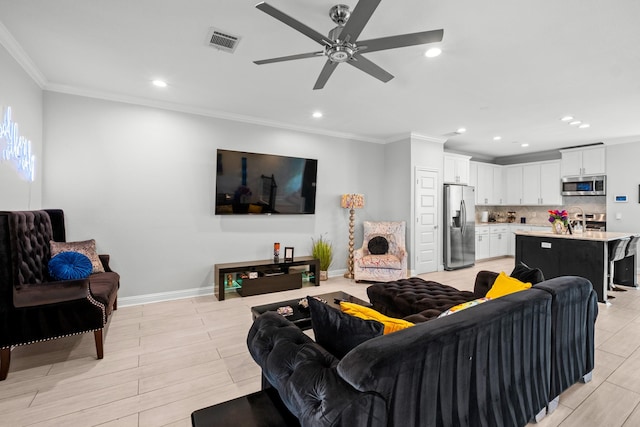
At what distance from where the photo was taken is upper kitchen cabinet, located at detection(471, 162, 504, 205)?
7383 mm

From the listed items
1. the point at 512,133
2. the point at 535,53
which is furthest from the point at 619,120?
the point at 535,53

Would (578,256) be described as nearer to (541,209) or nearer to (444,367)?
(541,209)

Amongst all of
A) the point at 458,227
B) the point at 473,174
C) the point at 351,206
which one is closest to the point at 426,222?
the point at 458,227

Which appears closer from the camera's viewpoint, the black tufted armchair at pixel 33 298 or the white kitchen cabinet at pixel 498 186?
the black tufted armchair at pixel 33 298

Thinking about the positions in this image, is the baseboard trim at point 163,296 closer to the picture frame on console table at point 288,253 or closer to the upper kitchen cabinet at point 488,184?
the picture frame on console table at point 288,253

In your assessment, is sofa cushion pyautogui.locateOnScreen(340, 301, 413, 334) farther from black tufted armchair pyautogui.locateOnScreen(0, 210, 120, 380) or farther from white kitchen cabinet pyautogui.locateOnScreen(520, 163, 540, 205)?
white kitchen cabinet pyautogui.locateOnScreen(520, 163, 540, 205)

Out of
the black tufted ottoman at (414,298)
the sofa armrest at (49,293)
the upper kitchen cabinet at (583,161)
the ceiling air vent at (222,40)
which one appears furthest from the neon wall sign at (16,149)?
the upper kitchen cabinet at (583,161)

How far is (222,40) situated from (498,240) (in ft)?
25.0

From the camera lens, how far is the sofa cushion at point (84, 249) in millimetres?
3059

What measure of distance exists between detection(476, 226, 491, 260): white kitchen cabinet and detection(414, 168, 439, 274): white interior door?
173 cm

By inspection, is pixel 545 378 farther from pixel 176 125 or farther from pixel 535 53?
pixel 176 125

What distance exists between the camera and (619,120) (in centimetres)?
460

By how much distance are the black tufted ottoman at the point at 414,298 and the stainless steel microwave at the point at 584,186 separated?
5.53m

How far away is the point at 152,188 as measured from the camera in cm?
398
